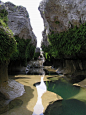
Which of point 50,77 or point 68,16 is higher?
point 68,16

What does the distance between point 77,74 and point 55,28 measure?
7975 mm

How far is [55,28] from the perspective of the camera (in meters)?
16.4

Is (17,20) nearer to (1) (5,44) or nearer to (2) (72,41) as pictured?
(2) (72,41)

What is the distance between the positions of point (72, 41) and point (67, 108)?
352 inches

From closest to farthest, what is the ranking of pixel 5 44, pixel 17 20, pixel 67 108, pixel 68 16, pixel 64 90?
pixel 67 108, pixel 5 44, pixel 64 90, pixel 68 16, pixel 17 20

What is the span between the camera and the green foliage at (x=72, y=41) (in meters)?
11.8

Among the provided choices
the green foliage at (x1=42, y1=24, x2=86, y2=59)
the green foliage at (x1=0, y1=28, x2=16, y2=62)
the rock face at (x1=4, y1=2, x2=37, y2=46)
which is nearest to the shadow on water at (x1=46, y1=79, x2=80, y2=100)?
the green foliage at (x1=42, y1=24, x2=86, y2=59)

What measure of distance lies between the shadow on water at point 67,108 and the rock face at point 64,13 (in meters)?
9.20

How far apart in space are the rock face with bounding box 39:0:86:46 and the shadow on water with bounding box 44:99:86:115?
920 centimetres

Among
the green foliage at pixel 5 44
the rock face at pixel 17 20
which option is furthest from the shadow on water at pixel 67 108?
the rock face at pixel 17 20

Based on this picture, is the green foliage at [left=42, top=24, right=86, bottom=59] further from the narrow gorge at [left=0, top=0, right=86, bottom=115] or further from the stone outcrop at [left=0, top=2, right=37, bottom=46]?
A: the stone outcrop at [left=0, top=2, right=37, bottom=46]

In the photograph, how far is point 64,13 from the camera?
1371 centimetres

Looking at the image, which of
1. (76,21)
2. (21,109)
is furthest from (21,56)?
(21,109)

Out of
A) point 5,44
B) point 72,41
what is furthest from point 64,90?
point 5,44
